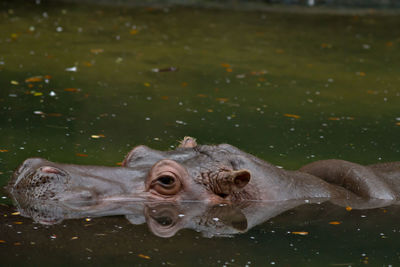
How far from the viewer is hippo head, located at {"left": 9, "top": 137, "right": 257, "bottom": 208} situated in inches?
226

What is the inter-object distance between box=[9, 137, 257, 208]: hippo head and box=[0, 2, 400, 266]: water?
220 millimetres

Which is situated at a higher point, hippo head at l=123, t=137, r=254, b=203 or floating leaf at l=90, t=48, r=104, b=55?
hippo head at l=123, t=137, r=254, b=203

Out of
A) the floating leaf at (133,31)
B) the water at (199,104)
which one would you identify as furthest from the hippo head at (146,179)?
the floating leaf at (133,31)

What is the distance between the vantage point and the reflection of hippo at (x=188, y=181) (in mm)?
5762

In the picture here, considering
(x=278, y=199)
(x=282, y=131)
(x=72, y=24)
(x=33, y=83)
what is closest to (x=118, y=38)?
(x=72, y=24)

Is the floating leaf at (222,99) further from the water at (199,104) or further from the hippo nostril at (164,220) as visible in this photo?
the hippo nostril at (164,220)

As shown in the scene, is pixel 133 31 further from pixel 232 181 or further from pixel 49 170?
pixel 49 170

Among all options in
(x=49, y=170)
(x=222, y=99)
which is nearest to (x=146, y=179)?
(x=49, y=170)

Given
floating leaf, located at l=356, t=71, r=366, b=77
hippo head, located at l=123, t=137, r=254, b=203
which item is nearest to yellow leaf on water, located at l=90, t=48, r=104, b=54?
floating leaf, located at l=356, t=71, r=366, b=77

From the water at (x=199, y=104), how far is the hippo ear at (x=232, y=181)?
0.40 metres

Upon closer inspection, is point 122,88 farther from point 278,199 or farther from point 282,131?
point 278,199

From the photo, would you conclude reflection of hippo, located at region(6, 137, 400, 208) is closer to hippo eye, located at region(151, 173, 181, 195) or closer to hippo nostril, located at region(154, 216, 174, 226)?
hippo eye, located at region(151, 173, 181, 195)

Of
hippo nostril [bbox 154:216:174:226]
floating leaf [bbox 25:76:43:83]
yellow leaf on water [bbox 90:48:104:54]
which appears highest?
hippo nostril [bbox 154:216:174:226]

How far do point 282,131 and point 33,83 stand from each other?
3.47 meters
